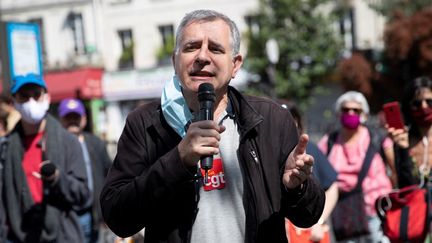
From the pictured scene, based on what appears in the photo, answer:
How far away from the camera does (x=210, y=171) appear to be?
2.71m

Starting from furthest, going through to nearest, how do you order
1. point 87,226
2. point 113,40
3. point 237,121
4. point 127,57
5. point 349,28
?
point 113,40 < point 127,57 < point 349,28 < point 87,226 < point 237,121

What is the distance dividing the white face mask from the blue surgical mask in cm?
245

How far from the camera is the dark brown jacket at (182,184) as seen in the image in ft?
8.45

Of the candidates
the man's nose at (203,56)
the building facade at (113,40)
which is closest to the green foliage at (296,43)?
the building facade at (113,40)

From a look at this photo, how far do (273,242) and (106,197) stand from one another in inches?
24.3

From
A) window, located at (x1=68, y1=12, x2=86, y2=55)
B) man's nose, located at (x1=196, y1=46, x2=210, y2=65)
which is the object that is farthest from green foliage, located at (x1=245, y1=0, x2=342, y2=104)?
man's nose, located at (x1=196, y1=46, x2=210, y2=65)

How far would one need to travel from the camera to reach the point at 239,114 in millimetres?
2811

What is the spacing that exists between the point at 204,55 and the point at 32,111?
2.66 m

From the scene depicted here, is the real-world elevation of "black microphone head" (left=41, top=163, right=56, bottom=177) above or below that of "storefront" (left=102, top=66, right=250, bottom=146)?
below

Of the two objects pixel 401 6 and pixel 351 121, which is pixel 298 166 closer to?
pixel 351 121

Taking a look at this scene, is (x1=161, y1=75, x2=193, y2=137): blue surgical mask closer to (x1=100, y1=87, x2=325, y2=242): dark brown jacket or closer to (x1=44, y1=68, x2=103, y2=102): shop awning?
(x1=100, y1=87, x2=325, y2=242): dark brown jacket

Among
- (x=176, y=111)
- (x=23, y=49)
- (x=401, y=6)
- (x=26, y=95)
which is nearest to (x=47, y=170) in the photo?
(x=26, y=95)

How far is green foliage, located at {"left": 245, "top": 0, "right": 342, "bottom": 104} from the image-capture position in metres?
28.1

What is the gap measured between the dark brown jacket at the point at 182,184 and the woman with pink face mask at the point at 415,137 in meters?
2.64
